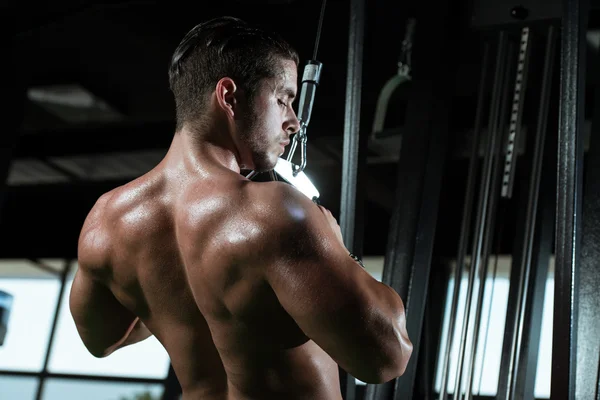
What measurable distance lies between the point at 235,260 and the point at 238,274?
2cm

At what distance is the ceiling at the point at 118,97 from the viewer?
268 centimetres

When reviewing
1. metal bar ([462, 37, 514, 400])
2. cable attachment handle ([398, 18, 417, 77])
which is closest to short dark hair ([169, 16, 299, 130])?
metal bar ([462, 37, 514, 400])

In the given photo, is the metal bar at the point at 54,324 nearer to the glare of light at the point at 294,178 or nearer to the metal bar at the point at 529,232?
the metal bar at the point at 529,232

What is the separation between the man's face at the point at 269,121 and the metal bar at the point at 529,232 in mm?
882

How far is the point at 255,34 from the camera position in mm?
1297

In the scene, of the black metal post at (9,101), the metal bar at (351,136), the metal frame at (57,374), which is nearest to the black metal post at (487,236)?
the metal bar at (351,136)

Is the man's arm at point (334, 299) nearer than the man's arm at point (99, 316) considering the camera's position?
Yes

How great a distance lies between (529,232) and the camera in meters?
2.04

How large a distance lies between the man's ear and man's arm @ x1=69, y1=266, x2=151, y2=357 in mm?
391

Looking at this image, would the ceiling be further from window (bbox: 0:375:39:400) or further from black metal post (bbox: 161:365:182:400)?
black metal post (bbox: 161:365:182:400)

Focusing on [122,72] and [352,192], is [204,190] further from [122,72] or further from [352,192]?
[122,72]

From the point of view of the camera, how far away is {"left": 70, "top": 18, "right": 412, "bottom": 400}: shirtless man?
112 centimetres

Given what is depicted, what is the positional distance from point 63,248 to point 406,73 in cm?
562

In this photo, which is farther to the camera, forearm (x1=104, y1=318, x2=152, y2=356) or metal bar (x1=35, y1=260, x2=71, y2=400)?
metal bar (x1=35, y1=260, x2=71, y2=400)
